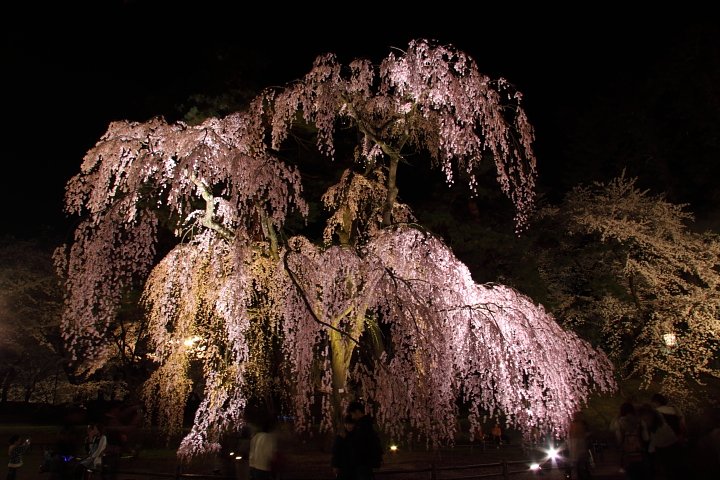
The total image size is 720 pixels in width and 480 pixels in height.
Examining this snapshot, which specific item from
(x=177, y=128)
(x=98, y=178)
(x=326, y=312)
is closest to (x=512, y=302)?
(x=326, y=312)

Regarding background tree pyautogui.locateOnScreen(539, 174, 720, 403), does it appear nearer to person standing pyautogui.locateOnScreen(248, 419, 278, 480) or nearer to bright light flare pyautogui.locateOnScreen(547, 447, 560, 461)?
bright light flare pyautogui.locateOnScreen(547, 447, 560, 461)

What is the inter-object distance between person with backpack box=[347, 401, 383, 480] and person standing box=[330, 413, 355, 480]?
0.04m

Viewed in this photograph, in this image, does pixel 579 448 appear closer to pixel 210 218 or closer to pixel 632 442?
pixel 632 442

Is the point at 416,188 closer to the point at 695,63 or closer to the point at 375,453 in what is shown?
the point at 695,63

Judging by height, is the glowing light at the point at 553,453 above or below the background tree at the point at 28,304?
below

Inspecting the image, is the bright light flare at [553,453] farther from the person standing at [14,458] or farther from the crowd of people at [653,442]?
the person standing at [14,458]

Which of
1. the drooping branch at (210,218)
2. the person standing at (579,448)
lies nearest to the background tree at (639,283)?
the person standing at (579,448)

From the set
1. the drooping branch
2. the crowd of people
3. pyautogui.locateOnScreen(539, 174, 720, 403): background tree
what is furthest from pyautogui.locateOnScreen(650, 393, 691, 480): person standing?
pyautogui.locateOnScreen(539, 174, 720, 403): background tree

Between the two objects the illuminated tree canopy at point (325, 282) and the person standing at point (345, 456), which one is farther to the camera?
the illuminated tree canopy at point (325, 282)

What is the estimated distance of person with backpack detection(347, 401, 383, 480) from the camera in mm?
5344

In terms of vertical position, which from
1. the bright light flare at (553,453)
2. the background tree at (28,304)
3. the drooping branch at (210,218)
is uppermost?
the background tree at (28,304)

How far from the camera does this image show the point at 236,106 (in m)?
14.7

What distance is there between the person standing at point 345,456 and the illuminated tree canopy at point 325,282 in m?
3.29

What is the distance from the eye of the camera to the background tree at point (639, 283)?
1559cm
